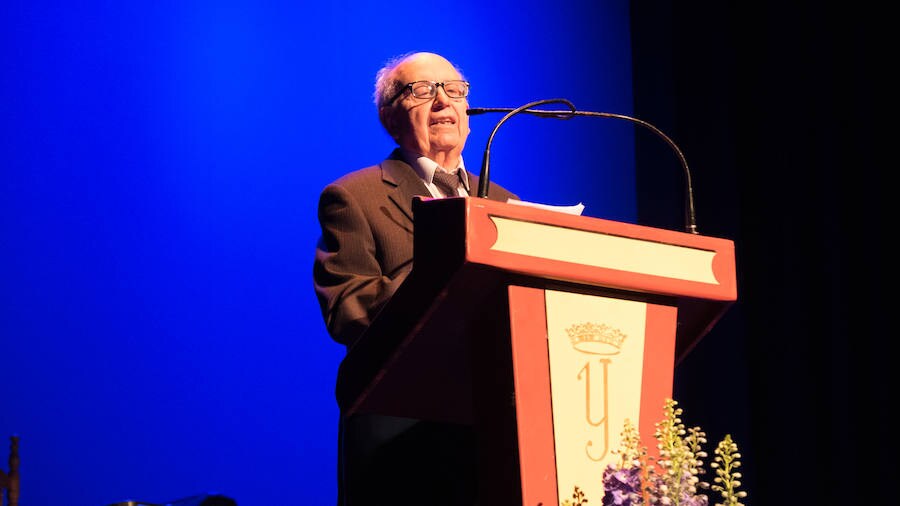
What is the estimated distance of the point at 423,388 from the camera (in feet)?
5.64

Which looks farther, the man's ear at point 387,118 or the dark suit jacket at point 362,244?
the man's ear at point 387,118

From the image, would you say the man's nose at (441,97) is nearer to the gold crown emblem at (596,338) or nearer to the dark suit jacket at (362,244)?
the dark suit jacket at (362,244)

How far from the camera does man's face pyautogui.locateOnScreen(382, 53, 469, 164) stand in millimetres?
2635

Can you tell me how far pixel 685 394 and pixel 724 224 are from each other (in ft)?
2.03

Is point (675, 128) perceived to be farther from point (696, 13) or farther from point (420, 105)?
point (420, 105)

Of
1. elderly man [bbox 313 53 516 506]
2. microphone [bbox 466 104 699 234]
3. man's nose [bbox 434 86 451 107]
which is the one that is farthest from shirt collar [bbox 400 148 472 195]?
microphone [bbox 466 104 699 234]

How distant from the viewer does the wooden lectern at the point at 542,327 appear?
1.46m

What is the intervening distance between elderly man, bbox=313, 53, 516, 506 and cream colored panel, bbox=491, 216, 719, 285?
0.65m

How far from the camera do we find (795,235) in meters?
3.57

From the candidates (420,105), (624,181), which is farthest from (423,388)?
(624,181)

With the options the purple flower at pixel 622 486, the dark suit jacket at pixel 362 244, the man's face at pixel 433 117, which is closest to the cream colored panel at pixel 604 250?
the purple flower at pixel 622 486

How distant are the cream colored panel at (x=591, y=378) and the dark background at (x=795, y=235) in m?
2.01

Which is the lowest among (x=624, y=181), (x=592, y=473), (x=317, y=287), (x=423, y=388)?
(x=592, y=473)

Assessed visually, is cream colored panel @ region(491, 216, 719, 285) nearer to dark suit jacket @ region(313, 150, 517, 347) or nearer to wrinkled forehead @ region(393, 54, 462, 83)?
dark suit jacket @ region(313, 150, 517, 347)
